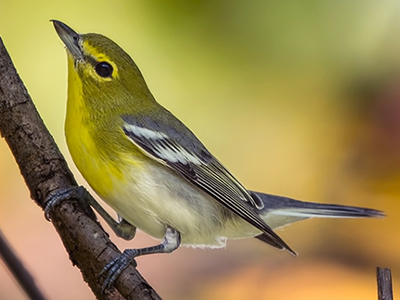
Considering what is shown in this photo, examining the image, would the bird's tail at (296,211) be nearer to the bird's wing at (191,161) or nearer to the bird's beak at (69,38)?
the bird's wing at (191,161)

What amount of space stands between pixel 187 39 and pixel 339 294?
1.00 m

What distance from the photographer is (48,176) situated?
94 cm

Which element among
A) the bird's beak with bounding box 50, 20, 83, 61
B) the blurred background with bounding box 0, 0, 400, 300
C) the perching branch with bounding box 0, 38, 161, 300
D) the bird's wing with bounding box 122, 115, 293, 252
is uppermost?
the blurred background with bounding box 0, 0, 400, 300

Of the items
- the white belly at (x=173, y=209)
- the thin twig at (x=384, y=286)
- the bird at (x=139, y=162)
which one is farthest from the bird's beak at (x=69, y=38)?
the thin twig at (x=384, y=286)

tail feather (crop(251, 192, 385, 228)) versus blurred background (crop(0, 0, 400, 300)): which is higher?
blurred background (crop(0, 0, 400, 300))

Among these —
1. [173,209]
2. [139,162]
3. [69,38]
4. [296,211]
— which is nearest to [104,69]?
[69,38]

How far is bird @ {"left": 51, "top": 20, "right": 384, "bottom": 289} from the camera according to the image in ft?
3.42

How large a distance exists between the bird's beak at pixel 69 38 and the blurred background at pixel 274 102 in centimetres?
65

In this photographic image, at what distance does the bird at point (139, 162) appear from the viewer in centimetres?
104

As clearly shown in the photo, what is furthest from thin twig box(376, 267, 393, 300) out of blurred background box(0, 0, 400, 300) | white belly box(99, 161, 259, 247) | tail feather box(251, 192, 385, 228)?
blurred background box(0, 0, 400, 300)

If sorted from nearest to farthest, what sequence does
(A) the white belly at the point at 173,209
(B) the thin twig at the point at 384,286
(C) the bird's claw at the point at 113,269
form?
(B) the thin twig at the point at 384,286 < (C) the bird's claw at the point at 113,269 < (A) the white belly at the point at 173,209

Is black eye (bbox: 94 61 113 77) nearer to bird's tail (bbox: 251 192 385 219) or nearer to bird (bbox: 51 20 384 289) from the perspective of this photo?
bird (bbox: 51 20 384 289)

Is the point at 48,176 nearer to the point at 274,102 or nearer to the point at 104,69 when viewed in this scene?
the point at 104,69

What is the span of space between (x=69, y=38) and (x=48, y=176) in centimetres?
29
